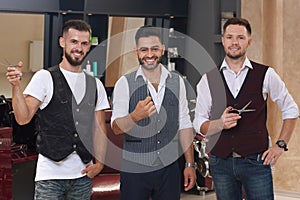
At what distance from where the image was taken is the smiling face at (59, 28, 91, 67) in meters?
2.20

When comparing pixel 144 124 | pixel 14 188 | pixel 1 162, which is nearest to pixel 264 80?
pixel 144 124

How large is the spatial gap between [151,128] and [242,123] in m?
0.48

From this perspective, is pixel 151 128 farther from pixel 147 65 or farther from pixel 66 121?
pixel 66 121

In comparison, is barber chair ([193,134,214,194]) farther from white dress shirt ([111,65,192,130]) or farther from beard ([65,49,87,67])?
beard ([65,49,87,67])

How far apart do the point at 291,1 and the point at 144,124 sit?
3149 mm

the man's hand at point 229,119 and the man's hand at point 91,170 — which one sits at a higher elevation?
the man's hand at point 229,119

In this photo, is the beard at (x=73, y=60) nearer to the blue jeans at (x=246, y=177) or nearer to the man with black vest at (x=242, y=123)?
the man with black vest at (x=242, y=123)

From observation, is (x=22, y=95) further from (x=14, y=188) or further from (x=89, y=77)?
(x=14, y=188)

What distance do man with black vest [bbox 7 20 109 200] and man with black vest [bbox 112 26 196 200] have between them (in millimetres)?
175

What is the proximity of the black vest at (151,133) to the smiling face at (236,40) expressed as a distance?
37 cm

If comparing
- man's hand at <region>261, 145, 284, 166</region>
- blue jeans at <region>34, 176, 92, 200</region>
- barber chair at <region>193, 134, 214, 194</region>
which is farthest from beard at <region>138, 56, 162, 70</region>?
barber chair at <region>193, 134, 214, 194</region>

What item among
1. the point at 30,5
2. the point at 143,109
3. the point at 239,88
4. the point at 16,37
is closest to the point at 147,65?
the point at 143,109

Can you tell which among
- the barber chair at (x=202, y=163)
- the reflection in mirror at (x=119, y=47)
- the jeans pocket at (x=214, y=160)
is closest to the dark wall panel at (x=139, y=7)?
the reflection in mirror at (x=119, y=47)

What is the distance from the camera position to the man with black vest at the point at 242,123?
237cm
